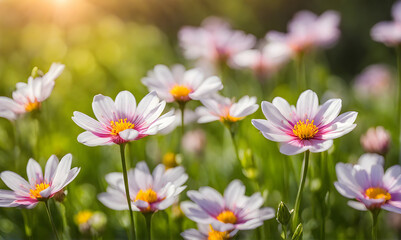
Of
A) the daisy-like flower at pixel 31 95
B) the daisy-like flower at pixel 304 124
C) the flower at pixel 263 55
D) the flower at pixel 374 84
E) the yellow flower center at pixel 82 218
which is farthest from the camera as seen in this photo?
the flower at pixel 374 84

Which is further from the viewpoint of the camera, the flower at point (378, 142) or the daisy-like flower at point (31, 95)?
the flower at point (378, 142)

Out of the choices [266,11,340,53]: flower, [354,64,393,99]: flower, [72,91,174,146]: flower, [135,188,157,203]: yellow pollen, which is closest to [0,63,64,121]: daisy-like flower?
[72,91,174,146]: flower

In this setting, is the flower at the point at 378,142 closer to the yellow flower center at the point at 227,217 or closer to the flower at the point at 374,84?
the yellow flower center at the point at 227,217

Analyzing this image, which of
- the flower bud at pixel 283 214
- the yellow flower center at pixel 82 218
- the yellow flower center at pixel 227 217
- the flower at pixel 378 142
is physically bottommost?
the yellow flower center at pixel 82 218

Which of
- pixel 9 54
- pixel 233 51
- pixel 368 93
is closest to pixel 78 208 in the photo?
pixel 233 51

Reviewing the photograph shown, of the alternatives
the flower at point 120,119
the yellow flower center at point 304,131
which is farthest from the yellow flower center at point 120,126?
the yellow flower center at point 304,131

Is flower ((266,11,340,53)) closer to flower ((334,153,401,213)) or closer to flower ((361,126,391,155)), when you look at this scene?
flower ((361,126,391,155))
